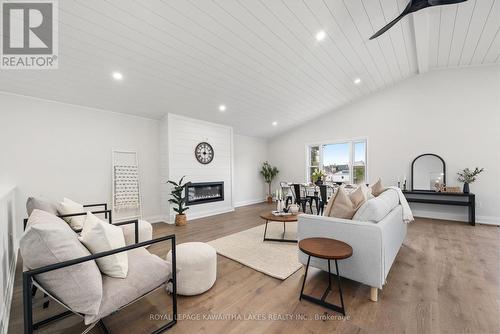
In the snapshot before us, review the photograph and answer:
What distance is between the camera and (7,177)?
10.7ft

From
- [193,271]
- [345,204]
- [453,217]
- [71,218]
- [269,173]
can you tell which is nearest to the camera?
[193,271]

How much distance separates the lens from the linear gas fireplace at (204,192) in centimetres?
528

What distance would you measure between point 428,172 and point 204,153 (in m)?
5.71

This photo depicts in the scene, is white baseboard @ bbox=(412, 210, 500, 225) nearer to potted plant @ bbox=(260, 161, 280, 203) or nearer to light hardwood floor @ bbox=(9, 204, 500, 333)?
light hardwood floor @ bbox=(9, 204, 500, 333)

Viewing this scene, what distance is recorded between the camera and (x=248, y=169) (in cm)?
750

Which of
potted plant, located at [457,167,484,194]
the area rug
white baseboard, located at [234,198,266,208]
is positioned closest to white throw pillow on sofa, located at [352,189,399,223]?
the area rug

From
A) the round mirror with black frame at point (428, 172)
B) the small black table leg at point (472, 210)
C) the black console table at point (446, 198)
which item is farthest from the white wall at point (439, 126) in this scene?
the small black table leg at point (472, 210)

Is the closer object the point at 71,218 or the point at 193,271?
the point at 193,271

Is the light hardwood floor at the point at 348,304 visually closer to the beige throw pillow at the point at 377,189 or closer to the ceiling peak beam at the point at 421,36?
the beige throw pillow at the point at 377,189

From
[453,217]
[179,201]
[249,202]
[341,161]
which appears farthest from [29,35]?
[453,217]

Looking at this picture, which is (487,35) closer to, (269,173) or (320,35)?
(320,35)

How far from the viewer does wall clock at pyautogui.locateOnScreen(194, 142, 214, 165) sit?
17.9 feet

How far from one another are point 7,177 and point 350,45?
19.8 feet

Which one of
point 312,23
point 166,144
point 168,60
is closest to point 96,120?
point 166,144
